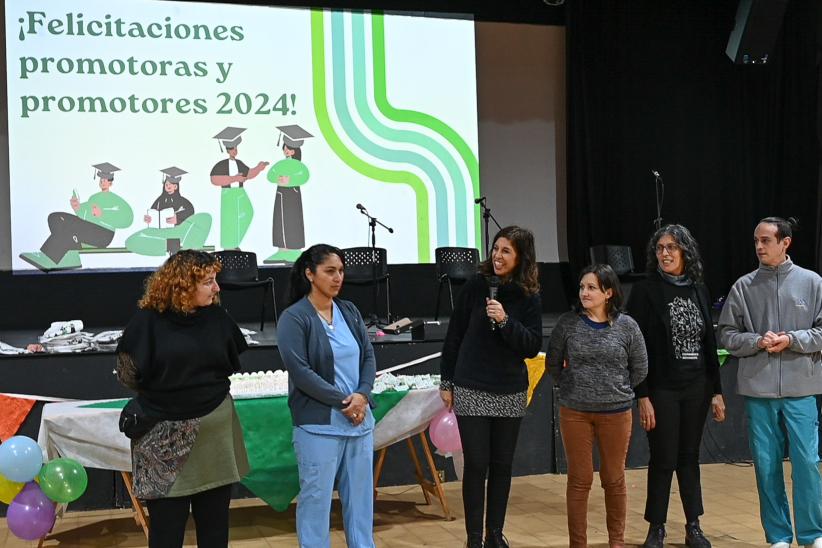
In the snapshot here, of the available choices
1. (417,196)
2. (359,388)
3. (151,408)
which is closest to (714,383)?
(359,388)

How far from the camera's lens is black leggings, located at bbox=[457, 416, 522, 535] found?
12.8 ft

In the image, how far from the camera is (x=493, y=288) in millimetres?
3812

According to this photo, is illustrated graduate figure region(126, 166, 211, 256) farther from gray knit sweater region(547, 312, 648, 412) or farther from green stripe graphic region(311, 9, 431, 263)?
gray knit sweater region(547, 312, 648, 412)

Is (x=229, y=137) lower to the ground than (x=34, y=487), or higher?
higher

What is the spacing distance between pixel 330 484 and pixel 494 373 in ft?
2.82

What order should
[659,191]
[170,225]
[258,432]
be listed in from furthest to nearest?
[659,191] → [170,225] → [258,432]

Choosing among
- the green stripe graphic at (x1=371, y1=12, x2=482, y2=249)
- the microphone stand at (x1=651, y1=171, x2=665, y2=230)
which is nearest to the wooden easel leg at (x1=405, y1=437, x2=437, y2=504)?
the green stripe graphic at (x1=371, y1=12, x2=482, y2=249)

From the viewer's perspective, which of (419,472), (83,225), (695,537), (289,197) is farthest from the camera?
(289,197)

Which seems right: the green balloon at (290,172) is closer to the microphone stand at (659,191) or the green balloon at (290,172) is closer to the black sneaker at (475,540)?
the microphone stand at (659,191)

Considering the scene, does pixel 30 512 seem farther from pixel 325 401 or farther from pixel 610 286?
pixel 610 286

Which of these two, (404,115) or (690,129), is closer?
(404,115)

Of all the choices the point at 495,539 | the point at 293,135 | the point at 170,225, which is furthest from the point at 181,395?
the point at 293,135

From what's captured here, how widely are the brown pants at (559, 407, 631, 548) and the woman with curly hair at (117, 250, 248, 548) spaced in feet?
4.98

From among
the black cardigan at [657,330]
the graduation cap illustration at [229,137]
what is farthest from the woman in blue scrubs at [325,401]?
the graduation cap illustration at [229,137]
